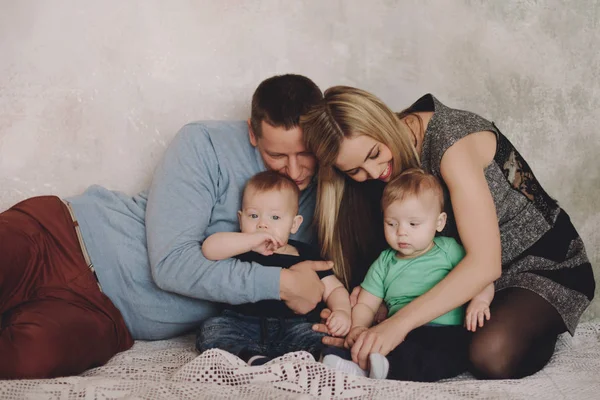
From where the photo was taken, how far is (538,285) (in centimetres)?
212

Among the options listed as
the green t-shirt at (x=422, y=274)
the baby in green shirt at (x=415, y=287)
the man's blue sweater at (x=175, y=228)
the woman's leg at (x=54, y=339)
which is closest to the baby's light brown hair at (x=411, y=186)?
the baby in green shirt at (x=415, y=287)

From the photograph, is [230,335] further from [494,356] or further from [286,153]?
[494,356]

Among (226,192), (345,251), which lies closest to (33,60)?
(226,192)

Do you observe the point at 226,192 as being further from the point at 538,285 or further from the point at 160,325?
the point at 538,285

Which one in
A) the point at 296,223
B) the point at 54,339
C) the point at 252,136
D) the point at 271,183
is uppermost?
the point at 252,136

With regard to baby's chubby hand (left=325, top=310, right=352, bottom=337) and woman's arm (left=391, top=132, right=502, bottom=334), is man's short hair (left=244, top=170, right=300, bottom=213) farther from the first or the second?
woman's arm (left=391, top=132, right=502, bottom=334)

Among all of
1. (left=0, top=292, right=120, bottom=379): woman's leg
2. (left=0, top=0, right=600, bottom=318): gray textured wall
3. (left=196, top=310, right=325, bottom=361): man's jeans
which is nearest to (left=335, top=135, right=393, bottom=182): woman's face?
(left=196, top=310, right=325, bottom=361): man's jeans

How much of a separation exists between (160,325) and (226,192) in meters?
0.47

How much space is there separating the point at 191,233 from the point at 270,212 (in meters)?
0.24

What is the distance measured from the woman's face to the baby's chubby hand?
419 mm

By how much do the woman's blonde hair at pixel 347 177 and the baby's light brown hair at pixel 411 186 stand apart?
0.06 meters

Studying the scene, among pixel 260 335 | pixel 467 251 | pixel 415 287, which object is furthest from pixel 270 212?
pixel 467 251

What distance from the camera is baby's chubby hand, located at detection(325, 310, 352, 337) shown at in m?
2.09

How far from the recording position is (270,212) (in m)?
2.16
